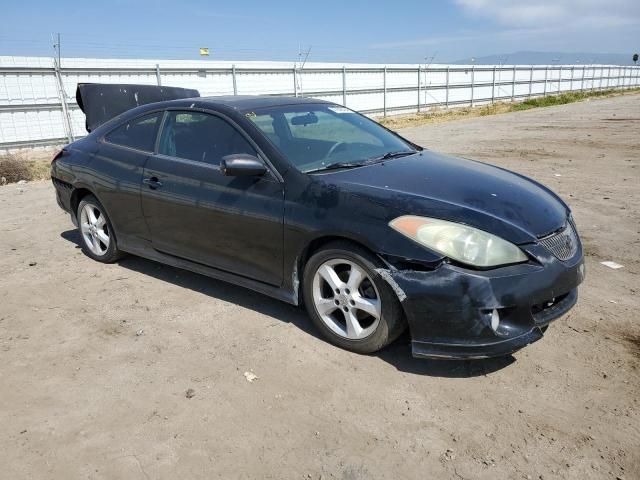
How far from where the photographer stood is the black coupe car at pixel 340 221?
308 centimetres

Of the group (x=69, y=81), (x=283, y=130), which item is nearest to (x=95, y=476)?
(x=283, y=130)

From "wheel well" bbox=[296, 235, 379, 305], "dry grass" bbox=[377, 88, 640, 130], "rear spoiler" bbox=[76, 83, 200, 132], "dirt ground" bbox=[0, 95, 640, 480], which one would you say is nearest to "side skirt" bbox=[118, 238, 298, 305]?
"wheel well" bbox=[296, 235, 379, 305]

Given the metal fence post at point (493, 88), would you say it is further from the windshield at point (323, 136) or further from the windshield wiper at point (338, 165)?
the windshield wiper at point (338, 165)

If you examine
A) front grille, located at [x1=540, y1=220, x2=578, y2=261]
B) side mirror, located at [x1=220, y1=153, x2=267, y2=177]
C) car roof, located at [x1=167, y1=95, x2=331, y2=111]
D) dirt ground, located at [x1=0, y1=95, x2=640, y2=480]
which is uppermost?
car roof, located at [x1=167, y1=95, x2=331, y2=111]

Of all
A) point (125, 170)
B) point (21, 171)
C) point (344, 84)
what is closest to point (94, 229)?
point (125, 170)

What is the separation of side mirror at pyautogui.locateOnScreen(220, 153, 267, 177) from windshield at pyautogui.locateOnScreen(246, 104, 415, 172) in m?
0.23

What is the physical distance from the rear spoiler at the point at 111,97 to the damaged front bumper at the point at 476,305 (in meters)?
6.60

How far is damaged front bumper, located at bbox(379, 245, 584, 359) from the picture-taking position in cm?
300

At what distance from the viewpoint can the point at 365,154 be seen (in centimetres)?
427

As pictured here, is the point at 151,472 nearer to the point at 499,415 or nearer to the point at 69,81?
the point at 499,415

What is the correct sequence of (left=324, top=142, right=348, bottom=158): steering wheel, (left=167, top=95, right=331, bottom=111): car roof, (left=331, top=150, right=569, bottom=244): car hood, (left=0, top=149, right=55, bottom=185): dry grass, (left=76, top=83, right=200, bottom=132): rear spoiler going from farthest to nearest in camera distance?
(left=0, top=149, right=55, bottom=185): dry grass
(left=76, top=83, right=200, bottom=132): rear spoiler
(left=167, top=95, right=331, bottom=111): car roof
(left=324, top=142, right=348, bottom=158): steering wheel
(left=331, top=150, right=569, bottom=244): car hood

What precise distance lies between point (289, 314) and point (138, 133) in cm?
216

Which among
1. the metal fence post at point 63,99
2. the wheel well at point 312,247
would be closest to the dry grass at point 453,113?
the metal fence post at point 63,99

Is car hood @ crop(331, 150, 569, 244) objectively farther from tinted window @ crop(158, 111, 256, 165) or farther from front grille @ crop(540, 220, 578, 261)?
tinted window @ crop(158, 111, 256, 165)
